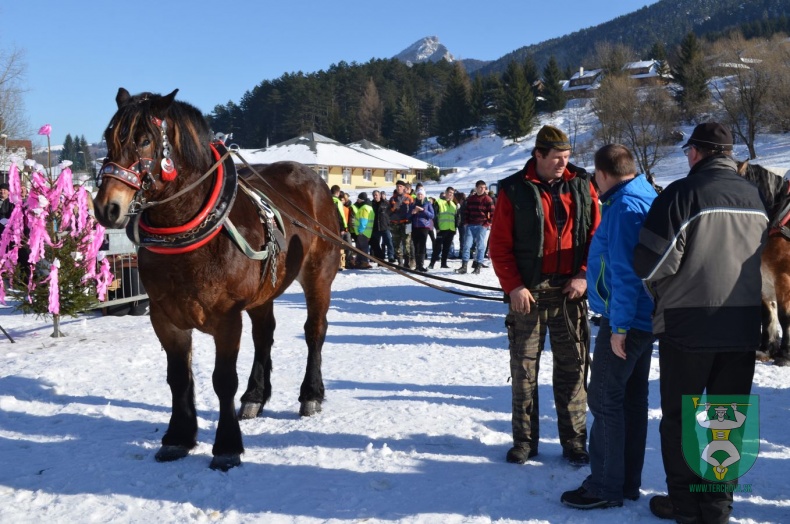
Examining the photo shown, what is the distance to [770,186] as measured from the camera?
5.68 metres

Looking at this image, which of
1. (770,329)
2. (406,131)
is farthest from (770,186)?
(406,131)

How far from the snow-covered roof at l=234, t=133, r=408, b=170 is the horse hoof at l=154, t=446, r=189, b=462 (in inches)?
1819

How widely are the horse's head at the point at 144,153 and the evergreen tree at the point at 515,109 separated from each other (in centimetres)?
6978

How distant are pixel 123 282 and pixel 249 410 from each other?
513 centimetres

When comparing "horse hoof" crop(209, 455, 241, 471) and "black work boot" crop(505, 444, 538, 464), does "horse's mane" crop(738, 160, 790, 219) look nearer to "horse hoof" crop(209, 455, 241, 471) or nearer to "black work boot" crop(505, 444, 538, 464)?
"black work boot" crop(505, 444, 538, 464)

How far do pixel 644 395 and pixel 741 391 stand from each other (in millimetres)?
524

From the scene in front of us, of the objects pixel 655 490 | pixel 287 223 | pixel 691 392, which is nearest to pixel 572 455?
pixel 655 490

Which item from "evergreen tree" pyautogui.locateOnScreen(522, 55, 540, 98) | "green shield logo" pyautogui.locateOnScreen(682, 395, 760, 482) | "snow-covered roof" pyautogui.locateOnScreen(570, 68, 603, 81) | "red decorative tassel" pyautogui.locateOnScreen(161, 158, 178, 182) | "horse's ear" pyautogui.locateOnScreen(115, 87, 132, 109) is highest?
"snow-covered roof" pyautogui.locateOnScreen(570, 68, 603, 81)

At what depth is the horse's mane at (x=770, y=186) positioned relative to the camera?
5617 millimetres

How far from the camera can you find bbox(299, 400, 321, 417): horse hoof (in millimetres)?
4883

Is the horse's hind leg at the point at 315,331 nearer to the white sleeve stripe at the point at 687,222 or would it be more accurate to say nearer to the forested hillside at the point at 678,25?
the white sleeve stripe at the point at 687,222

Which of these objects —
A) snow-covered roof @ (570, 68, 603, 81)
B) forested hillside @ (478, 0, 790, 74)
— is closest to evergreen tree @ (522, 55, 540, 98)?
snow-covered roof @ (570, 68, 603, 81)

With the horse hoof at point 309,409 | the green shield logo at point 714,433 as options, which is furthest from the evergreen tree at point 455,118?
the green shield logo at point 714,433

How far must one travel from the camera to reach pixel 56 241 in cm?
738
